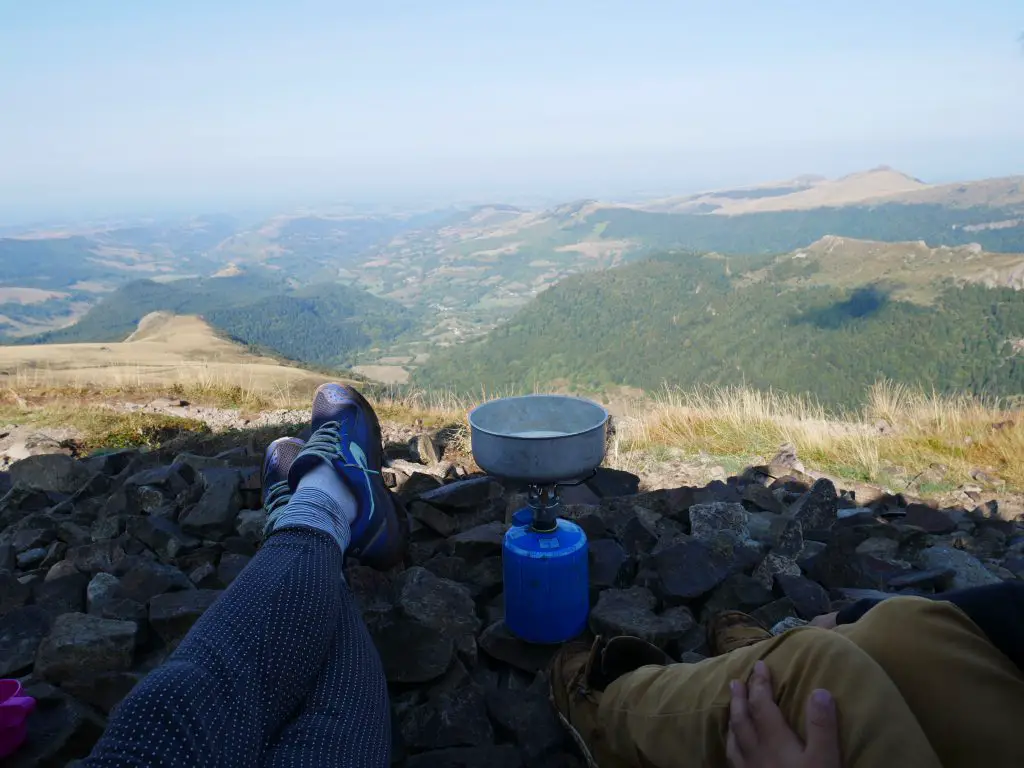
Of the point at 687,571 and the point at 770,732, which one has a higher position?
the point at 770,732

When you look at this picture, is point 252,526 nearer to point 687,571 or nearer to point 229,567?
point 229,567

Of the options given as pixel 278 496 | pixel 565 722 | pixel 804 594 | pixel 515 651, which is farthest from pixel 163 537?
pixel 804 594

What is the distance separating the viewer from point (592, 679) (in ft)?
6.19

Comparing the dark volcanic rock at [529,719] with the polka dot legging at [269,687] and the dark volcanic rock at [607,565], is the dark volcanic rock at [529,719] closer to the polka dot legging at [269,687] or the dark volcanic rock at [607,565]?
the polka dot legging at [269,687]

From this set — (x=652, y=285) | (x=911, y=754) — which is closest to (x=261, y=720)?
(x=911, y=754)

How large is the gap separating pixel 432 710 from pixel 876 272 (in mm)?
92384

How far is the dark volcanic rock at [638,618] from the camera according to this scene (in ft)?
7.64

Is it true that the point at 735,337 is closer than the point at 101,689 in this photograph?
No

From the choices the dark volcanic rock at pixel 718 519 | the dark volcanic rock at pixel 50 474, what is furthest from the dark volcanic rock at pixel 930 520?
the dark volcanic rock at pixel 50 474

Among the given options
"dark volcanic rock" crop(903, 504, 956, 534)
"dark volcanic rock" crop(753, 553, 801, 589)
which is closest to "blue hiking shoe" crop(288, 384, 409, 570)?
"dark volcanic rock" crop(753, 553, 801, 589)

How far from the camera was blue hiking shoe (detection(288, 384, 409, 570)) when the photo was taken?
2.47 metres

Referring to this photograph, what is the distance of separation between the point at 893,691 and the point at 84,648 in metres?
2.28

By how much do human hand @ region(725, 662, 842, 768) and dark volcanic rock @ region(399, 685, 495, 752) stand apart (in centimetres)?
92

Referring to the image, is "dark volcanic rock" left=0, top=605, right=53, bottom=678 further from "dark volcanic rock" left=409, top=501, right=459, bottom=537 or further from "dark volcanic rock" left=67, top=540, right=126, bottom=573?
"dark volcanic rock" left=409, top=501, right=459, bottom=537
